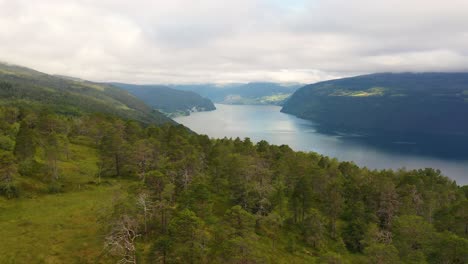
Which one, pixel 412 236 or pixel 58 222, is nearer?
pixel 58 222

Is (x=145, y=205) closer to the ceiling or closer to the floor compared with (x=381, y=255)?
closer to the ceiling

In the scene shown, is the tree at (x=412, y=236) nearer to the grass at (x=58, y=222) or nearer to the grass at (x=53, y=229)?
the grass at (x=58, y=222)

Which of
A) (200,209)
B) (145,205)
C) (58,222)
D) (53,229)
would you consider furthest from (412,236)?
(58,222)

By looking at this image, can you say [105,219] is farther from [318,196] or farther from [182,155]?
[318,196]

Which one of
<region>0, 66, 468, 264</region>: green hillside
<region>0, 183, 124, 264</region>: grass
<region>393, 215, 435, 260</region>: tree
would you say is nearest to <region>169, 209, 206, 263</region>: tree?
<region>0, 66, 468, 264</region>: green hillside

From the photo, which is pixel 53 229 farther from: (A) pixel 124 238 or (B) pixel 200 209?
(B) pixel 200 209

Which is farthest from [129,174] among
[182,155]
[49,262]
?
[49,262]
